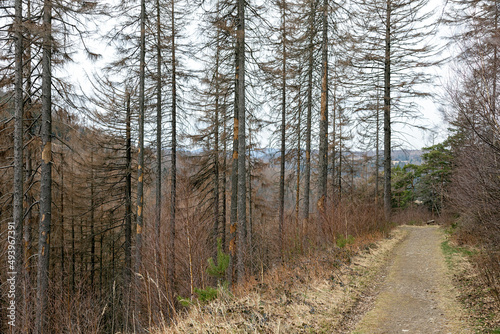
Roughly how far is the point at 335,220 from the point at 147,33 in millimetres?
10038

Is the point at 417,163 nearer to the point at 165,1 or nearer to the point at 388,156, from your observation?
the point at 388,156

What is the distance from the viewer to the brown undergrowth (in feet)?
13.8

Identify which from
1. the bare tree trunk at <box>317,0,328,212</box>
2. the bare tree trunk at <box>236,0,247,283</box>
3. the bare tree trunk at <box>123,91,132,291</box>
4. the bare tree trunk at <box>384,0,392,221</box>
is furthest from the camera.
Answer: the bare tree trunk at <box>384,0,392,221</box>

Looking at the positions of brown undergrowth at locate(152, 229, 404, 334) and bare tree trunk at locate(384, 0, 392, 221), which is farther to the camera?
bare tree trunk at locate(384, 0, 392, 221)

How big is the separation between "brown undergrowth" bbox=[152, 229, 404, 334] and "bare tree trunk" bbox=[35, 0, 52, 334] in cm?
433

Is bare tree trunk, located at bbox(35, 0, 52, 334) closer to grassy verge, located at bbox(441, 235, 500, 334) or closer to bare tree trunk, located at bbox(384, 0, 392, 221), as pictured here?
grassy verge, located at bbox(441, 235, 500, 334)

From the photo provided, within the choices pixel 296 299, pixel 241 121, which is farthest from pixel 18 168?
pixel 296 299

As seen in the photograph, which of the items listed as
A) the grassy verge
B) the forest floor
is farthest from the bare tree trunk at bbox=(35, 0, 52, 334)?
the grassy verge

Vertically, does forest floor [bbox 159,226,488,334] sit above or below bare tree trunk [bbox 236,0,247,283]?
below

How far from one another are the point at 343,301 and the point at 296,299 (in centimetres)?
92

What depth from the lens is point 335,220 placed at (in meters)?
8.88

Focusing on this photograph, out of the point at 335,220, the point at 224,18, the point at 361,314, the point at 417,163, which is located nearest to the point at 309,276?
the point at 361,314

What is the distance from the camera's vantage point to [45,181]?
25.2 feet

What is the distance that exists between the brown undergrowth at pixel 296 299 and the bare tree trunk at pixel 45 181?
4333 mm
